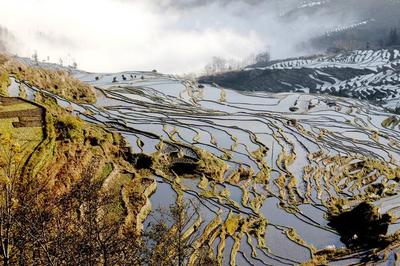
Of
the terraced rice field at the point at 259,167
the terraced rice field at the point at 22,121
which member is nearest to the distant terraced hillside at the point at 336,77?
the terraced rice field at the point at 259,167

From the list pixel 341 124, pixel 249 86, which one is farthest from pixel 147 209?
pixel 249 86

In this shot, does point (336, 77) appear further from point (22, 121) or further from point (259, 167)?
point (22, 121)

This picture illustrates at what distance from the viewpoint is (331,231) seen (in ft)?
99.1

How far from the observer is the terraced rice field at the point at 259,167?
27.4 metres

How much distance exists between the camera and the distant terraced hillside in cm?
11619

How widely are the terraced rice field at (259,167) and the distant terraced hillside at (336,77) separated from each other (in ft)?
163

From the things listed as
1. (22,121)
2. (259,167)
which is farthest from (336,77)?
(22,121)

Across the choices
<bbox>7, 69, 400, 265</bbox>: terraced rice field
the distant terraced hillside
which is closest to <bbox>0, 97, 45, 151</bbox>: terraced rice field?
<bbox>7, 69, 400, 265</bbox>: terraced rice field

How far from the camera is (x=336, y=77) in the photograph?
135 m

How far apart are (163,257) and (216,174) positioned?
1982 cm

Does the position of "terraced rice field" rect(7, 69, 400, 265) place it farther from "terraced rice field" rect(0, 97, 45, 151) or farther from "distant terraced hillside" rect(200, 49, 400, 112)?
"distant terraced hillside" rect(200, 49, 400, 112)

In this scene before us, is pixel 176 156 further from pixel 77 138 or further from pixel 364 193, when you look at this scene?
pixel 364 193

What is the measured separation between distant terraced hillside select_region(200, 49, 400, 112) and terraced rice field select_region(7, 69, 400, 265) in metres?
49.5

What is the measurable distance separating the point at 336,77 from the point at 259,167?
103m
